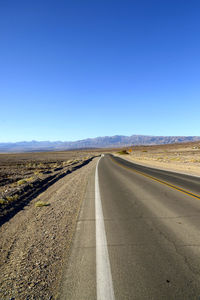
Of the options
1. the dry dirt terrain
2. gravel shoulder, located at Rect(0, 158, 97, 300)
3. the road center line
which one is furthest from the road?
the dry dirt terrain

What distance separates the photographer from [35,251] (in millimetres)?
3971

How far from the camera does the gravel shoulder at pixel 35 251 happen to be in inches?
114

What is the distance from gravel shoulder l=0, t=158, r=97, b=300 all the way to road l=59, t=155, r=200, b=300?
0.86 feet

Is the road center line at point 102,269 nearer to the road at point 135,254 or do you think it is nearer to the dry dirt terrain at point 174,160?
the road at point 135,254

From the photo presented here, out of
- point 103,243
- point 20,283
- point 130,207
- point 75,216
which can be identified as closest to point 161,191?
point 130,207

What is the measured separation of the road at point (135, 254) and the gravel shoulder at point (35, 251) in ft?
0.86

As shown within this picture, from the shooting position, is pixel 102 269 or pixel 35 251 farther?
pixel 35 251

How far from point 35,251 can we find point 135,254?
2.08m

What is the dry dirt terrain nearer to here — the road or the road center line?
the road

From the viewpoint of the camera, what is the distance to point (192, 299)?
2.49 metres

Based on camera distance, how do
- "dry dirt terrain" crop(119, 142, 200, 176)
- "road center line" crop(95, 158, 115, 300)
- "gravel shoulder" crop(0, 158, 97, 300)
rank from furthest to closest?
1. "dry dirt terrain" crop(119, 142, 200, 176)
2. "gravel shoulder" crop(0, 158, 97, 300)
3. "road center line" crop(95, 158, 115, 300)

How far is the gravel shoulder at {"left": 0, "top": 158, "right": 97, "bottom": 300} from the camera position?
2898 mm

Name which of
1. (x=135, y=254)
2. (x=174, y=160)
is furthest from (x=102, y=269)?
(x=174, y=160)

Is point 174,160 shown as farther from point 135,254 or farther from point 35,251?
point 35,251
